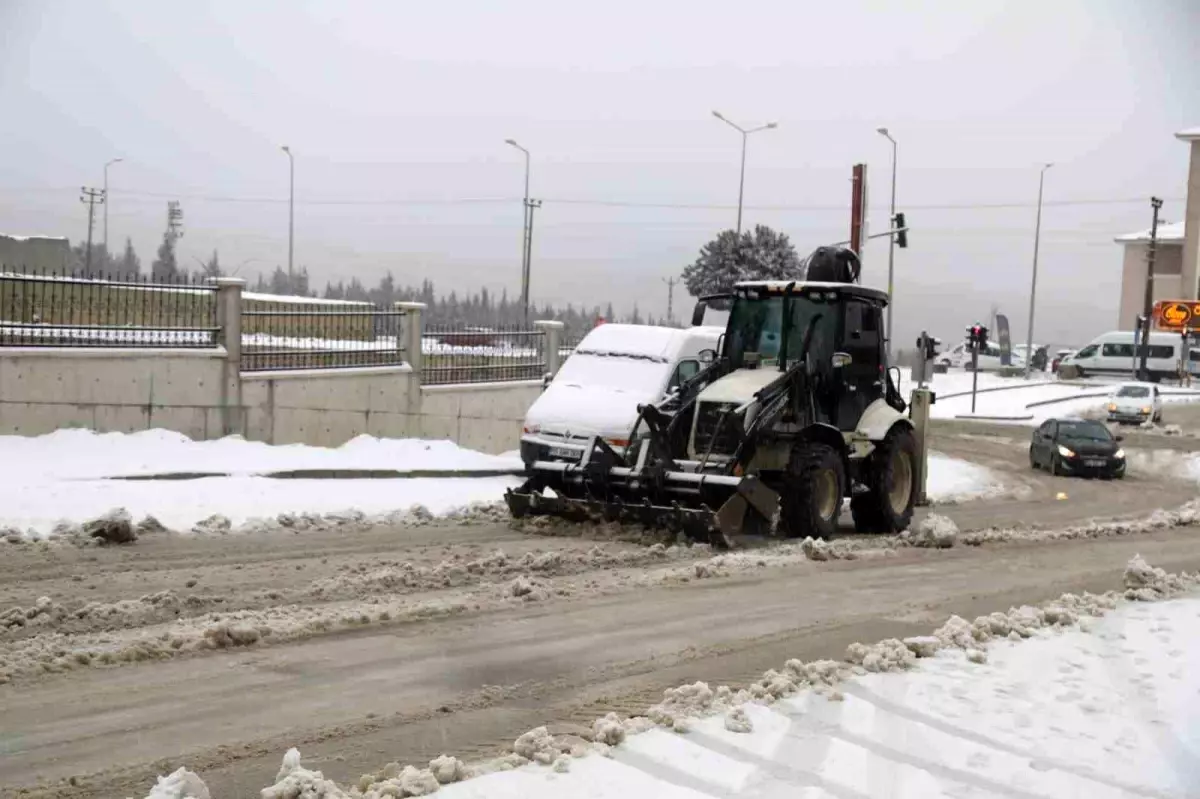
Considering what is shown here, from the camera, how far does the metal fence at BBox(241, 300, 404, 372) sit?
1919 cm

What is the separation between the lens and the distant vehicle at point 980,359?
7088 centimetres

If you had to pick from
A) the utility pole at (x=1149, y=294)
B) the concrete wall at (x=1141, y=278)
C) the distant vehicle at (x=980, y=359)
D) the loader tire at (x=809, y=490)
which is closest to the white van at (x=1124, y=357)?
the utility pole at (x=1149, y=294)

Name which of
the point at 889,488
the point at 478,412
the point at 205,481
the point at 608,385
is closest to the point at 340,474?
the point at 205,481

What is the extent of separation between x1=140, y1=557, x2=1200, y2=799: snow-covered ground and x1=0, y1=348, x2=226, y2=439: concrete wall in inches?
480

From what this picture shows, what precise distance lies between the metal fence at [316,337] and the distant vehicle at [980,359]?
48.3 metres

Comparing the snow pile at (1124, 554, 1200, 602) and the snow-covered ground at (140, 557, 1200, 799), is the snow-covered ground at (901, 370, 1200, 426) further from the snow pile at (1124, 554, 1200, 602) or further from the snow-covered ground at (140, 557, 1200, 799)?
the snow-covered ground at (140, 557, 1200, 799)

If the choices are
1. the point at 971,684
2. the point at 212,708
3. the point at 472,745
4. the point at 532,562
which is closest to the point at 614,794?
the point at 472,745

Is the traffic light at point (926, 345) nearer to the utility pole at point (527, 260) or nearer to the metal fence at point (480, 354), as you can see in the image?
the metal fence at point (480, 354)

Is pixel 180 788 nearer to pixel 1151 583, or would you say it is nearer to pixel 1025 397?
pixel 1151 583

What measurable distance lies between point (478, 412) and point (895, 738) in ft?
55.4

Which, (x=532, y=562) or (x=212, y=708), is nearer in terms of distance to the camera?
(x=212, y=708)

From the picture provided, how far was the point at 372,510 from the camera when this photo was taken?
15.1 meters

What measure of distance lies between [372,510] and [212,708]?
8.43 metres

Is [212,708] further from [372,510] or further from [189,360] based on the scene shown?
[189,360]
